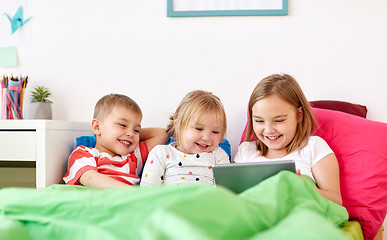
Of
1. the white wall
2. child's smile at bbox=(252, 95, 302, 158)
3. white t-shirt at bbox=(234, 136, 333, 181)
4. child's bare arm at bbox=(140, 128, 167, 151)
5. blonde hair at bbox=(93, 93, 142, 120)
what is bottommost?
white t-shirt at bbox=(234, 136, 333, 181)

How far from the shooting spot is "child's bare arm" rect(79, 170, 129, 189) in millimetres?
1289

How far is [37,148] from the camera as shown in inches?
54.6

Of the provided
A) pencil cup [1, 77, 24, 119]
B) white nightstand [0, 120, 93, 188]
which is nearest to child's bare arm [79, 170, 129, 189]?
white nightstand [0, 120, 93, 188]

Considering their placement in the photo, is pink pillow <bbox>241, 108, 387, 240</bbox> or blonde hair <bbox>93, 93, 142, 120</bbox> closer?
pink pillow <bbox>241, 108, 387, 240</bbox>

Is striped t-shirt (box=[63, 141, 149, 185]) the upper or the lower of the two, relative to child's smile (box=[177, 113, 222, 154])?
lower

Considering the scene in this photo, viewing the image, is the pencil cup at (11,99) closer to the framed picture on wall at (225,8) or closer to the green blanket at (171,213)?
the framed picture on wall at (225,8)

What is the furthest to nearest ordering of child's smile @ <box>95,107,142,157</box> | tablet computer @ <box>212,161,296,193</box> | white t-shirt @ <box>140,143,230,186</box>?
child's smile @ <box>95,107,142,157</box>
white t-shirt @ <box>140,143,230,186</box>
tablet computer @ <box>212,161,296,193</box>

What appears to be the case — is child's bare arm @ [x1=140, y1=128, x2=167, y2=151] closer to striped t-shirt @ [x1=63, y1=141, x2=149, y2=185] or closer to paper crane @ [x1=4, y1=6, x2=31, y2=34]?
striped t-shirt @ [x1=63, y1=141, x2=149, y2=185]

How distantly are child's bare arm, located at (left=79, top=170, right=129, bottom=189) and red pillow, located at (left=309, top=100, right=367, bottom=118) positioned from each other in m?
0.81

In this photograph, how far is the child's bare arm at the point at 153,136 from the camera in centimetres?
158

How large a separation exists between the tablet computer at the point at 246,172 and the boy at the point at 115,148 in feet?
1.60

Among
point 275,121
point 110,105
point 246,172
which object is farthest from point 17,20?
point 246,172

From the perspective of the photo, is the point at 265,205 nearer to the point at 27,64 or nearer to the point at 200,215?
the point at 200,215

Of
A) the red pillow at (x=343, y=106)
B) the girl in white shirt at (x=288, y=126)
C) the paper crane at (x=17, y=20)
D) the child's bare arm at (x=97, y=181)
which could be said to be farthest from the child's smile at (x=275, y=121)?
the paper crane at (x=17, y=20)
